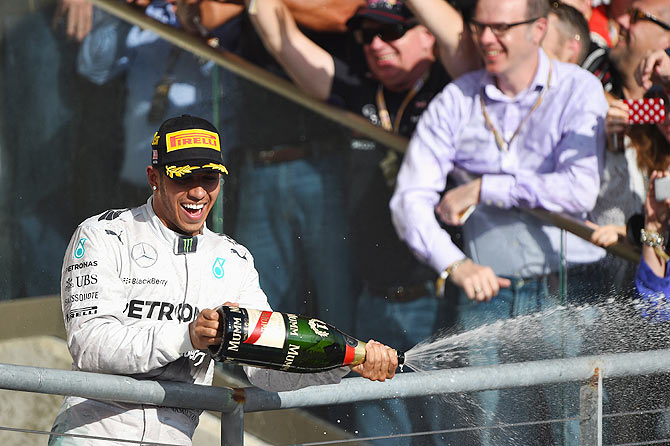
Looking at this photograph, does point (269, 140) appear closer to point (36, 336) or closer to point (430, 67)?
point (430, 67)

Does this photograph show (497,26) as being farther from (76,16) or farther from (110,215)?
(110,215)

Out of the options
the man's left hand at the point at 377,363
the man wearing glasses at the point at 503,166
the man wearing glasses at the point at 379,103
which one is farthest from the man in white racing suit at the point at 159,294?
the man wearing glasses at the point at 379,103

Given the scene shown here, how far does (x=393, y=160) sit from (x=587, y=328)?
1.27m

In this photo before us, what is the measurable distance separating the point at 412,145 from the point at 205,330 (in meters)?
2.79

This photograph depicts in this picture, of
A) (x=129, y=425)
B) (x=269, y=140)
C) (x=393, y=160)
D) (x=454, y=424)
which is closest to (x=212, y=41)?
(x=269, y=140)

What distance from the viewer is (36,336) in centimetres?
526

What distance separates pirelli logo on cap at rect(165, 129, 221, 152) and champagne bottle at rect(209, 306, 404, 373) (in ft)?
1.68

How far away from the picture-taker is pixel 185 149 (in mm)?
2805

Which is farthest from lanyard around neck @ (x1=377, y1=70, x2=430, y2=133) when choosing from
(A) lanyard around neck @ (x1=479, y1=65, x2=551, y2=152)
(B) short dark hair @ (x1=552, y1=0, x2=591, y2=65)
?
(B) short dark hair @ (x1=552, y1=0, x2=591, y2=65)

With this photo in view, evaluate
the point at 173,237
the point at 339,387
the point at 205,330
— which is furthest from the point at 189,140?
the point at 339,387

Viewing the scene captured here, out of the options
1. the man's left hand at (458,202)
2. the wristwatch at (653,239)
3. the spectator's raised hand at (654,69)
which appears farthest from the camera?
the man's left hand at (458,202)

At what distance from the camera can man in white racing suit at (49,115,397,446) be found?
8.49 ft

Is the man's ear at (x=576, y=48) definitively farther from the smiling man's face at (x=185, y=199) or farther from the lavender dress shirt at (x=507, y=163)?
the smiling man's face at (x=185, y=199)

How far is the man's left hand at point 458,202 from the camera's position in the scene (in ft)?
16.5
